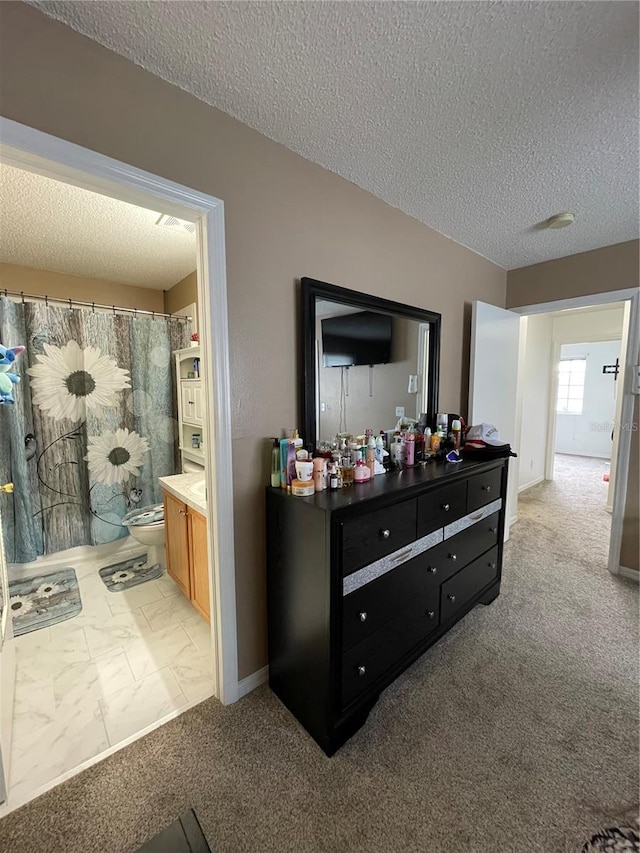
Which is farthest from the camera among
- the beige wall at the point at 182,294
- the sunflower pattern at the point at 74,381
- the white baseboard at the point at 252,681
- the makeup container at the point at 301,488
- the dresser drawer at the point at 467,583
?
the beige wall at the point at 182,294

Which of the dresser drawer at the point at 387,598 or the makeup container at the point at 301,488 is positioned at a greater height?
the makeup container at the point at 301,488

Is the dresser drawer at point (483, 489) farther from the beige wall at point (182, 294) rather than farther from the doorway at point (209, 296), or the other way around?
the beige wall at point (182, 294)

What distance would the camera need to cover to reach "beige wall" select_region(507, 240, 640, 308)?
2.46m

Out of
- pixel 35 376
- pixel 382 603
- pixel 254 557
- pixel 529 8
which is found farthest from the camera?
pixel 35 376

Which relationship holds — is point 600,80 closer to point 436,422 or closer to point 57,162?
point 436,422

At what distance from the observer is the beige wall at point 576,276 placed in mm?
2455

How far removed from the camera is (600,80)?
3.83ft

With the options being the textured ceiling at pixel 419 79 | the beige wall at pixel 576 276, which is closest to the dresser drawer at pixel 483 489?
Answer: the textured ceiling at pixel 419 79

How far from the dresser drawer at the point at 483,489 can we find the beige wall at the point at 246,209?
1069 mm

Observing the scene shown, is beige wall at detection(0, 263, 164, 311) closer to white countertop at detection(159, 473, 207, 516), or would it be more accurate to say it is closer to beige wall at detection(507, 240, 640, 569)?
white countertop at detection(159, 473, 207, 516)

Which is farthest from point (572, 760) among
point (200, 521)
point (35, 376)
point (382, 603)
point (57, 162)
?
point (35, 376)

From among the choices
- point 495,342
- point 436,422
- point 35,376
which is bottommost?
point 436,422

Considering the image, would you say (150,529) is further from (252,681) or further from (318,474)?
(318,474)

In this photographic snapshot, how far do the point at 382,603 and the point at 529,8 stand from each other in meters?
1.97
